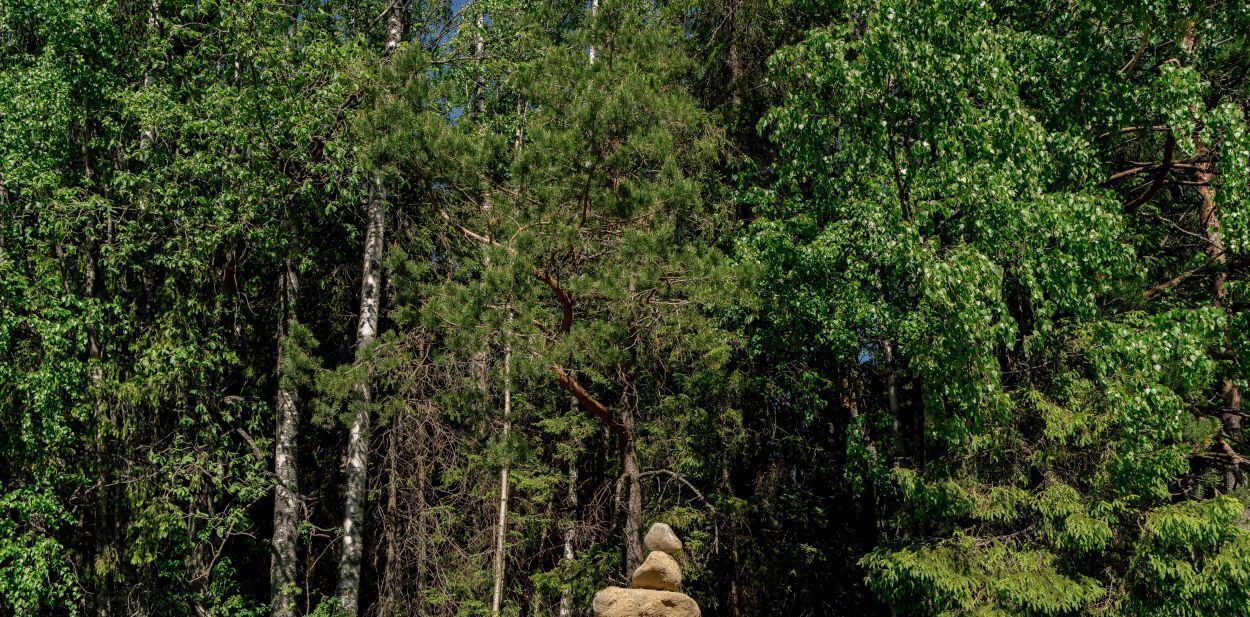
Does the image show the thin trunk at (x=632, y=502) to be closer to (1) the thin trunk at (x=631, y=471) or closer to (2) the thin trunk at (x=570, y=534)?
(1) the thin trunk at (x=631, y=471)

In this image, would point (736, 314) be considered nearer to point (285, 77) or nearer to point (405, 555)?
point (405, 555)

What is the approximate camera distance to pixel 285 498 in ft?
36.2

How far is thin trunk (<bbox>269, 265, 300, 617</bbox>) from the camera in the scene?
34.3 ft

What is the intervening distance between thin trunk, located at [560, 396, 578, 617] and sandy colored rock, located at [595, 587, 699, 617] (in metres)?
4.79

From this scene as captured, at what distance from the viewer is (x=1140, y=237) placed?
998 cm

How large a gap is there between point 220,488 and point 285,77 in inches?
201

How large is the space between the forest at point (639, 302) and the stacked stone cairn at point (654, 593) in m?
2.60

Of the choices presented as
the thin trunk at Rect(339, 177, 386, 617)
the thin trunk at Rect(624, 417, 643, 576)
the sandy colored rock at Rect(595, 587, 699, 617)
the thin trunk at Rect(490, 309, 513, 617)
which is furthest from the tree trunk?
the sandy colored rock at Rect(595, 587, 699, 617)

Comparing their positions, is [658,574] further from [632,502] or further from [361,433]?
[361,433]

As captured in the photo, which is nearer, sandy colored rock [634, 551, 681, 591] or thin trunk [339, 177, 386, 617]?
sandy colored rock [634, 551, 681, 591]

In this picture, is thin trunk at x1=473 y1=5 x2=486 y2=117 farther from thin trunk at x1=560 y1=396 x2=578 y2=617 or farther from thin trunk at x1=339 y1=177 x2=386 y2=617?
thin trunk at x1=560 y1=396 x2=578 y2=617

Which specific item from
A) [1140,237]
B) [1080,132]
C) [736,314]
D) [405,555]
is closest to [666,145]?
[736,314]

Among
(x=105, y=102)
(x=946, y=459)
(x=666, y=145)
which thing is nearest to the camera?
(x=946, y=459)

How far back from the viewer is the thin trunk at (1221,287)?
31.7 feet
